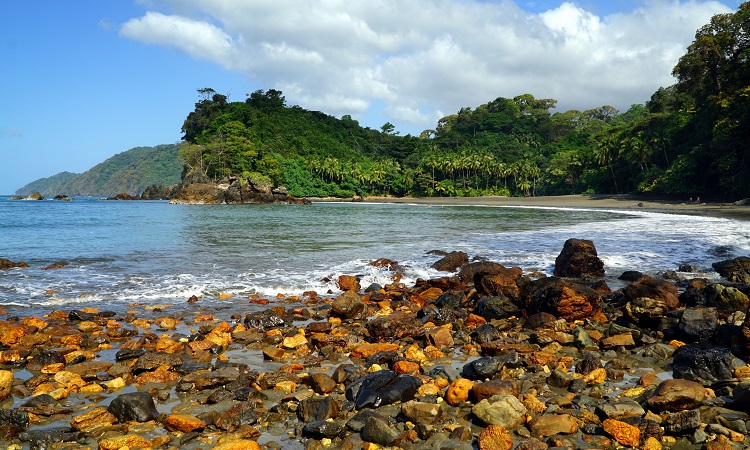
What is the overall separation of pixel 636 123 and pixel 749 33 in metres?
26.6

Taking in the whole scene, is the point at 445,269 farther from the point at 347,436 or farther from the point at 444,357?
the point at 347,436

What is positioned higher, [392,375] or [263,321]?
[392,375]

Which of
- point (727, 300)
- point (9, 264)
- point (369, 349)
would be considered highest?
point (9, 264)

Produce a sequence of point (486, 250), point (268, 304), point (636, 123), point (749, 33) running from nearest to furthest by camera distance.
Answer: point (268, 304) < point (486, 250) < point (749, 33) < point (636, 123)

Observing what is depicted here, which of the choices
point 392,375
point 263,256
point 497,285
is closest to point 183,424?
point 392,375

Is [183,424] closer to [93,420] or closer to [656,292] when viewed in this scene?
[93,420]

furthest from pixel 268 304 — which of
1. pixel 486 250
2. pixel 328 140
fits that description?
pixel 328 140

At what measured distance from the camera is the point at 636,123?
76.0 meters

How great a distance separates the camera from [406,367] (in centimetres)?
710

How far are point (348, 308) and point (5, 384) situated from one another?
20.0 ft

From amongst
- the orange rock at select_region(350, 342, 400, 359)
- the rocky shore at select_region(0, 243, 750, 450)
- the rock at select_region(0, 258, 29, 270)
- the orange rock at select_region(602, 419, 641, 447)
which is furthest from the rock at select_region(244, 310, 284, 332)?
the rock at select_region(0, 258, 29, 270)

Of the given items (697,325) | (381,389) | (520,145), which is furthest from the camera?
(520,145)

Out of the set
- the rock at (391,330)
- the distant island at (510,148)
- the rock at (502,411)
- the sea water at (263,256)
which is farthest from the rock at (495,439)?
the distant island at (510,148)

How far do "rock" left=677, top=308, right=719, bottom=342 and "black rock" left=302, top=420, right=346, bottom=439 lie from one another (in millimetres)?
6560
